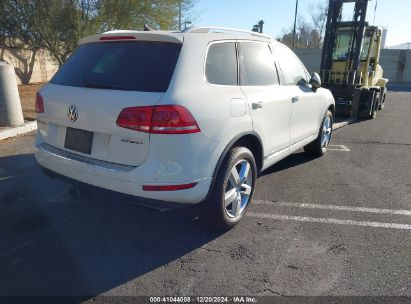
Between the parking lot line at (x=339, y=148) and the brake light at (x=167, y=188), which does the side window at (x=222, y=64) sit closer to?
the brake light at (x=167, y=188)

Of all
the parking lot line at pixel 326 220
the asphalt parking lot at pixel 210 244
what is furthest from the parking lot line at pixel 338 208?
the parking lot line at pixel 326 220

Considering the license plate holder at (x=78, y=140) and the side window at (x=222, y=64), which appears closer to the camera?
the license plate holder at (x=78, y=140)

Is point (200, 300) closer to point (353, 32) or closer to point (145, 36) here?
point (145, 36)

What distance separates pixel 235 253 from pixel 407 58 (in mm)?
35443

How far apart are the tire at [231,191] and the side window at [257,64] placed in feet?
2.61

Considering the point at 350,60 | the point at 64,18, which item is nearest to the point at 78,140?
the point at 350,60

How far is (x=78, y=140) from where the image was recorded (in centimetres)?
313

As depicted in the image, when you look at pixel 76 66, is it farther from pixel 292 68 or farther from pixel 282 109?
pixel 292 68

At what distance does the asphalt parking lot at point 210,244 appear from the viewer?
278cm

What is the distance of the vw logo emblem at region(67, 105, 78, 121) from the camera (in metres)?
3.09

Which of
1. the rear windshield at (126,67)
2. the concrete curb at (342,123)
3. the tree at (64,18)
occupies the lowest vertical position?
the concrete curb at (342,123)

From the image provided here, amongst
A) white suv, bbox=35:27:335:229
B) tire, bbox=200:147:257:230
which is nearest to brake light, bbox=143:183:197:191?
white suv, bbox=35:27:335:229

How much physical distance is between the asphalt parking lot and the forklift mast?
6270 millimetres

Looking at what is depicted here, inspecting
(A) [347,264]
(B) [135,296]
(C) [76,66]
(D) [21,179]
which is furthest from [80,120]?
(A) [347,264]
